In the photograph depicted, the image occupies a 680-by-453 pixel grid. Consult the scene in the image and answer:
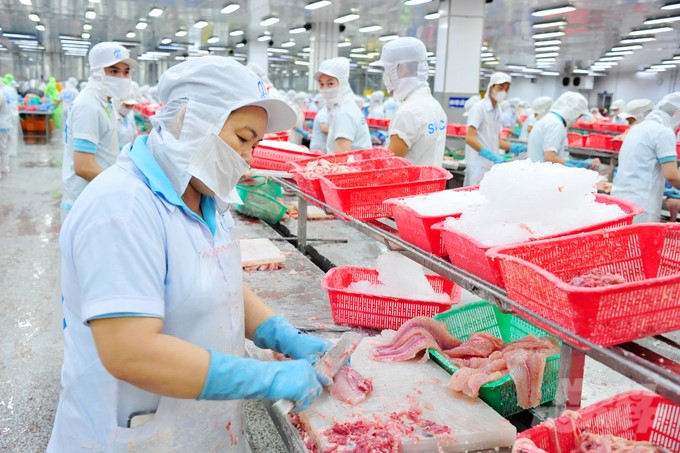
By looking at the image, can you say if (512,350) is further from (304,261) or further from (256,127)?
(304,261)

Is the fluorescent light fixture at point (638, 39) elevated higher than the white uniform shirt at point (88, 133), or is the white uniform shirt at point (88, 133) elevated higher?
the fluorescent light fixture at point (638, 39)

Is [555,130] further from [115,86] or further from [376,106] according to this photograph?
[376,106]

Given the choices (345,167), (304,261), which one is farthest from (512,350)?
(304,261)

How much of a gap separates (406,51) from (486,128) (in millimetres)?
3304

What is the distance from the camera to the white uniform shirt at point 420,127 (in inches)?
162

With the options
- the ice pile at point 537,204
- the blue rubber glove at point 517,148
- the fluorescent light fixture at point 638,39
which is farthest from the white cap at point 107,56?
the fluorescent light fixture at point 638,39

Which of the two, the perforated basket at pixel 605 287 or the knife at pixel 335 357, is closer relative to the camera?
the perforated basket at pixel 605 287

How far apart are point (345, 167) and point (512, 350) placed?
1562 millimetres

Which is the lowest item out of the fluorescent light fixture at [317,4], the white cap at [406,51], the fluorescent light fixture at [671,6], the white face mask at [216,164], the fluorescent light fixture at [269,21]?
the white face mask at [216,164]

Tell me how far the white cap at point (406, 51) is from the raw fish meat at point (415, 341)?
242cm

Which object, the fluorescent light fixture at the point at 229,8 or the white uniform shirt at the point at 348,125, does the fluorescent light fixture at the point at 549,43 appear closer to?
the fluorescent light fixture at the point at 229,8

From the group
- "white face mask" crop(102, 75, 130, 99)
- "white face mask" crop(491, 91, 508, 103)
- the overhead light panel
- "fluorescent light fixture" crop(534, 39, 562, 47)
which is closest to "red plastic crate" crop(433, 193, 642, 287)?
"white face mask" crop(102, 75, 130, 99)

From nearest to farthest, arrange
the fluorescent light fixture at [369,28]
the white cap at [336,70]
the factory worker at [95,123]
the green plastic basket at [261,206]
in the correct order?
1. the factory worker at [95,123]
2. the green plastic basket at [261,206]
3. the white cap at [336,70]
4. the fluorescent light fixture at [369,28]

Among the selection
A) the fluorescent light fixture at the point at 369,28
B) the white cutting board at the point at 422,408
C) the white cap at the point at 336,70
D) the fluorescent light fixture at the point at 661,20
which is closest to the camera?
the white cutting board at the point at 422,408
